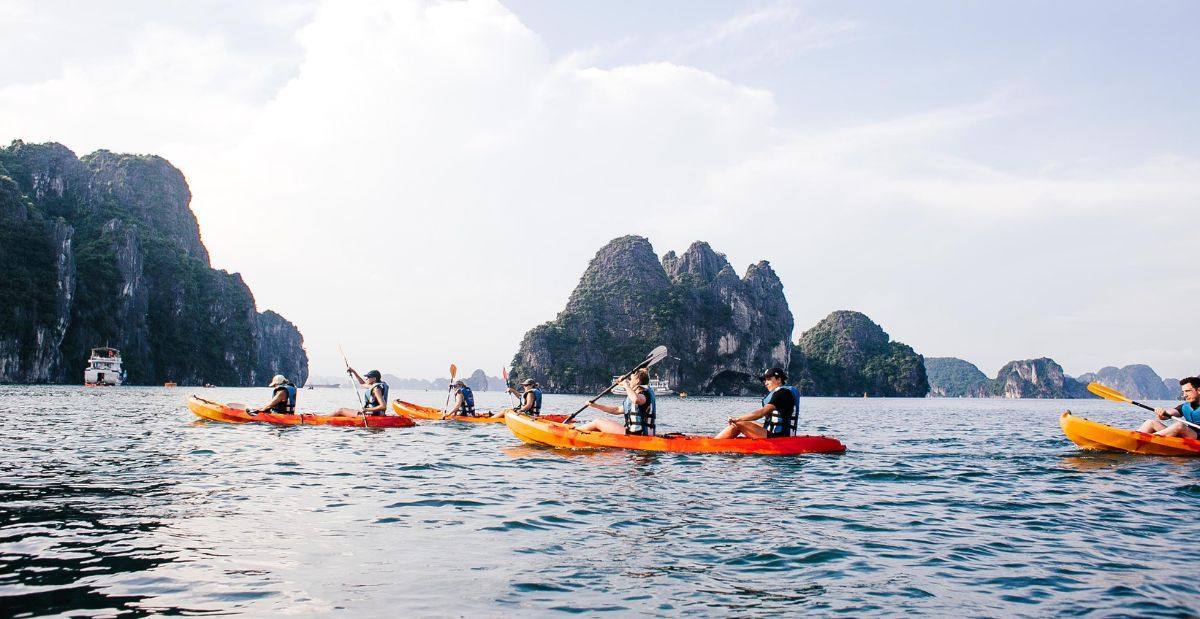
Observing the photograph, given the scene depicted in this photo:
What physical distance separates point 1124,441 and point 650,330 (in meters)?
137

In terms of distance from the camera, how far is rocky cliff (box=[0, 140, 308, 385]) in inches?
3536

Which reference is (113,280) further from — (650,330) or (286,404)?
(286,404)

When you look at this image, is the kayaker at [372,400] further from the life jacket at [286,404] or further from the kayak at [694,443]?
the kayak at [694,443]

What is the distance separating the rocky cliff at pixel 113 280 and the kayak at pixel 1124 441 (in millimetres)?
99374

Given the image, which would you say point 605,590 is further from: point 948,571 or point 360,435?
point 360,435

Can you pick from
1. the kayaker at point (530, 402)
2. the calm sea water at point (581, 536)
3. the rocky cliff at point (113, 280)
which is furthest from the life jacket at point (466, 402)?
the rocky cliff at point (113, 280)

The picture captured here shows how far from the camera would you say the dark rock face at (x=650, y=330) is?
145125mm

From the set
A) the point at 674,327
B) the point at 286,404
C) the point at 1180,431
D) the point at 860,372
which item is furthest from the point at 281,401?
the point at 860,372

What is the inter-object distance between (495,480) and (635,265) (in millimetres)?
150376

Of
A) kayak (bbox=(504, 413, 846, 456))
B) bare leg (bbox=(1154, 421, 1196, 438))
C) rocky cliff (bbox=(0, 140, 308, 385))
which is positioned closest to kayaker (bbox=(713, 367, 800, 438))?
kayak (bbox=(504, 413, 846, 456))

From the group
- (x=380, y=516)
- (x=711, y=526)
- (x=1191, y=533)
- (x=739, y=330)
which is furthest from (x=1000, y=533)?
(x=739, y=330)

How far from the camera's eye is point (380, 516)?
26.9 feet

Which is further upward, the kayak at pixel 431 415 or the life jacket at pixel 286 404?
the life jacket at pixel 286 404

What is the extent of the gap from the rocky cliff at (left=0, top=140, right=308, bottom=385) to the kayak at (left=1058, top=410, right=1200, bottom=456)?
99374 mm
